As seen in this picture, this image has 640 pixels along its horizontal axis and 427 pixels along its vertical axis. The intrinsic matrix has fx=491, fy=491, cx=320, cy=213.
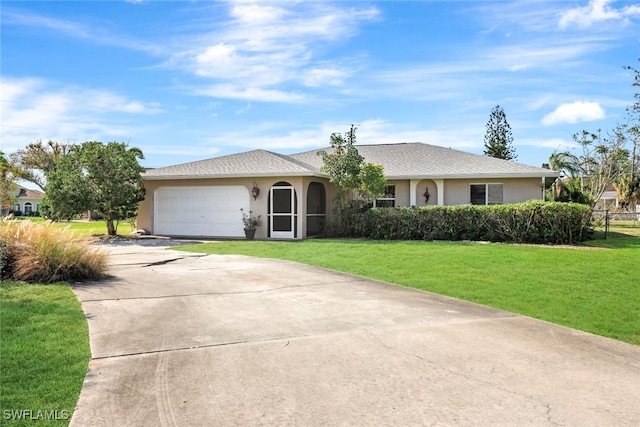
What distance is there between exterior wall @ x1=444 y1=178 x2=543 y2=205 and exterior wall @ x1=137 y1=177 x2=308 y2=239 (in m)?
6.71

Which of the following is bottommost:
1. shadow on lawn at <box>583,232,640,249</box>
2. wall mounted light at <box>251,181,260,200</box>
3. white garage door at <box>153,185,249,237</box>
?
shadow on lawn at <box>583,232,640,249</box>

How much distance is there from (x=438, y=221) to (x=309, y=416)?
1517 centimetres

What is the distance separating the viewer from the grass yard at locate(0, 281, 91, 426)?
3701 millimetres

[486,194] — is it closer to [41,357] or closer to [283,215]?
[283,215]

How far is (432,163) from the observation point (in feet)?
75.4

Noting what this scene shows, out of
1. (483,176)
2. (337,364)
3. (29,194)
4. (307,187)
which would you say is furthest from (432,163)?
(29,194)

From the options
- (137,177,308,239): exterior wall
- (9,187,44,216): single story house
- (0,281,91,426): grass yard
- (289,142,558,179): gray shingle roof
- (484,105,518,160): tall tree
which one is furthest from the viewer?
(9,187,44,216): single story house

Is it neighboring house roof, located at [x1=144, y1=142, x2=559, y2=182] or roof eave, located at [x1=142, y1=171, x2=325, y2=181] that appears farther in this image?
neighboring house roof, located at [x1=144, y1=142, x2=559, y2=182]

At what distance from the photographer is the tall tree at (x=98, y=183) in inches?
778

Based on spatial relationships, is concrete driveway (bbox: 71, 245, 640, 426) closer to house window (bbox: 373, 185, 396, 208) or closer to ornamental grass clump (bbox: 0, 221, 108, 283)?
ornamental grass clump (bbox: 0, 221, 108, 283)

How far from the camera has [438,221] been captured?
18172 millimetres

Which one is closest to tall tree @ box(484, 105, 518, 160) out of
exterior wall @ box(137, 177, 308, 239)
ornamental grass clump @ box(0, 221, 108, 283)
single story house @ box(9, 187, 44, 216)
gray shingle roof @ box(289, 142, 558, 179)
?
gray shingle roof @ box(289, 142, 558, 179)

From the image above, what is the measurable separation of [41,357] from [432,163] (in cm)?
2021

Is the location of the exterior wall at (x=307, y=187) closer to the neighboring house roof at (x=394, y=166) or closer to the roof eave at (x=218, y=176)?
the roof eave at (x=218, y=176)
